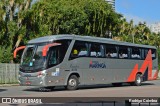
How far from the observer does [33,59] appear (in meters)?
22.8

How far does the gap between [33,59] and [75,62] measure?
8.60 ft

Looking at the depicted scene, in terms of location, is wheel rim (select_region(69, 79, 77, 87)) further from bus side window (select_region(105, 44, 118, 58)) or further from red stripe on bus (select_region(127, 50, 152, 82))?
red stripe on bus (select_region(127, 50, 152, 82))

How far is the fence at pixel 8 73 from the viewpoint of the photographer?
34000 millimetres

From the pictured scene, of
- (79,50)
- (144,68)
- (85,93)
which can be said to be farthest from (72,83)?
(144,68)

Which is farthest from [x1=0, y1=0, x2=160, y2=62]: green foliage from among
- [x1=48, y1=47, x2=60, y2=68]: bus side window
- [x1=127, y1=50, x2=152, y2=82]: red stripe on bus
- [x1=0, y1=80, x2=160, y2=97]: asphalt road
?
[x1=48, y1=47, x2=60, y2=68]: bus side window

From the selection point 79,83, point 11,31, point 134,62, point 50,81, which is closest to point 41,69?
point 50,81

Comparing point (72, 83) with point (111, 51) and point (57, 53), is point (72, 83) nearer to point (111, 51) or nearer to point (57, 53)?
point (57, 53)

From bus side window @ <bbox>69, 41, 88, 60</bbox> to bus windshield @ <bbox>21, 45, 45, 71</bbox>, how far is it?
1.95 meters

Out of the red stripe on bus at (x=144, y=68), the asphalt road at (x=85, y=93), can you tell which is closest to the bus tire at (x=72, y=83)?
the asphalt road at (x=85, y=93)

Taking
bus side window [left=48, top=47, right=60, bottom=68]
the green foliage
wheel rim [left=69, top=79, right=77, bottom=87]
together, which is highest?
the green foliage

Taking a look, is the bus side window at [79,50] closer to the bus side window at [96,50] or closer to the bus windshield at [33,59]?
the bus side window at [96,50]

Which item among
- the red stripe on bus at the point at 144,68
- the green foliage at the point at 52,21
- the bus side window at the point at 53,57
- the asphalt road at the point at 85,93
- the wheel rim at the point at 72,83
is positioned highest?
the green foliage at the point at 52,21

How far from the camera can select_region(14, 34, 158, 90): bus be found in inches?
889

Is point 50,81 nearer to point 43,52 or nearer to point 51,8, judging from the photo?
point 43,52
